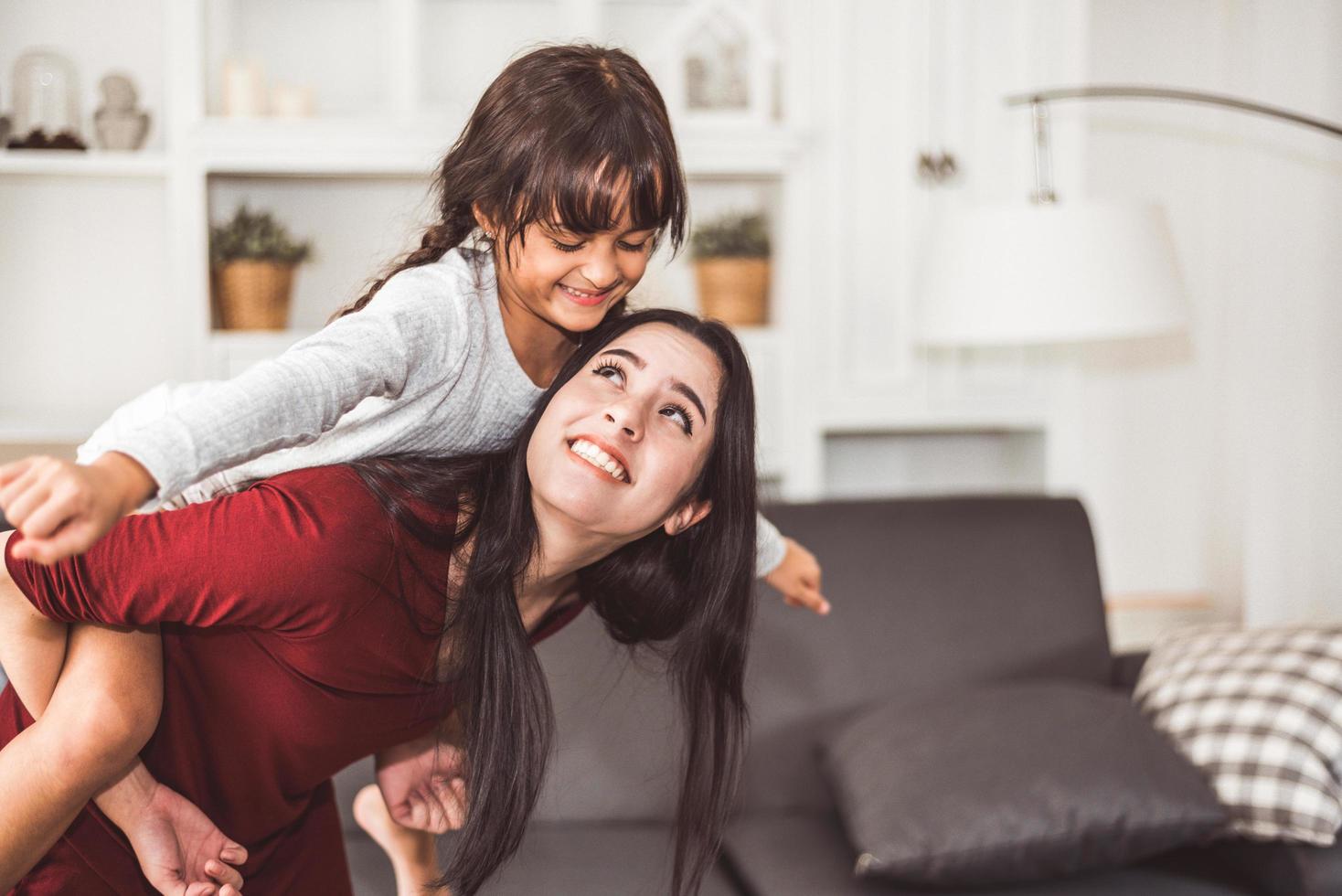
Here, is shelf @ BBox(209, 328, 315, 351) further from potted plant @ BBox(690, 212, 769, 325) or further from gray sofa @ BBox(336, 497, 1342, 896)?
gray sofa @ BBox(336, 497, 1342, 896)

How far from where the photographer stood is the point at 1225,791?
1866mm

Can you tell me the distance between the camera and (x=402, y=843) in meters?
1.58

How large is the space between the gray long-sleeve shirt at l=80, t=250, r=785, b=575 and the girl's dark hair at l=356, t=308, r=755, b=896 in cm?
4

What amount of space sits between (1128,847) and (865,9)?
1.97 meters

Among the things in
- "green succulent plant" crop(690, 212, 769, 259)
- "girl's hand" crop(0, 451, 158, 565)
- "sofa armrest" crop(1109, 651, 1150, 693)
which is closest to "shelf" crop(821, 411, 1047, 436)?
"green succulent plant" crop(690, 212, 769, 259)

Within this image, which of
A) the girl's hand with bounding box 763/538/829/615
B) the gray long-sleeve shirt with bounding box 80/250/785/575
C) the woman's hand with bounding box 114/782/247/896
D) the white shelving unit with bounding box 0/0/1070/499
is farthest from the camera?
the white shelving unit with bounding box 0/0/1070/499

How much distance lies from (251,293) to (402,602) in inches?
73.1

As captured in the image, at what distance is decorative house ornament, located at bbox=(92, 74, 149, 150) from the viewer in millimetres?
2857

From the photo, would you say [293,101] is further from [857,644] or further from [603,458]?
[603,458]

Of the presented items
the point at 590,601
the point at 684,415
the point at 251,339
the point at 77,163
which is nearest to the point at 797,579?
the point at 590,601

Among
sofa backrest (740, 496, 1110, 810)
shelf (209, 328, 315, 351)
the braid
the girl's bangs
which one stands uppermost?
the girl's bangs

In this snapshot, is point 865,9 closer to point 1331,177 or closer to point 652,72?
point 652,72

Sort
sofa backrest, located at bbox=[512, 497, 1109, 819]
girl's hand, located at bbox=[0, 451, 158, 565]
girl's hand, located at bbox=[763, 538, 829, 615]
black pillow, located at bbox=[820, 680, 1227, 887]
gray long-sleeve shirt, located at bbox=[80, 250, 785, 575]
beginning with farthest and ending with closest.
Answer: sofa backrest, located at bbox=[512, 497, 1109, 819] < black pillow, located at bbox=[820, 680, 1227, 887] < girl's hand, located at bbox=[763, 538, 829, 615] < gray long-sleeve shirt, located at bbox=[80, 250, 785, 575] < girl's hand, located at bbox=[0, 451, 158, 565]

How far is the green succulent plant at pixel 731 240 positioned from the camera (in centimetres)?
304
